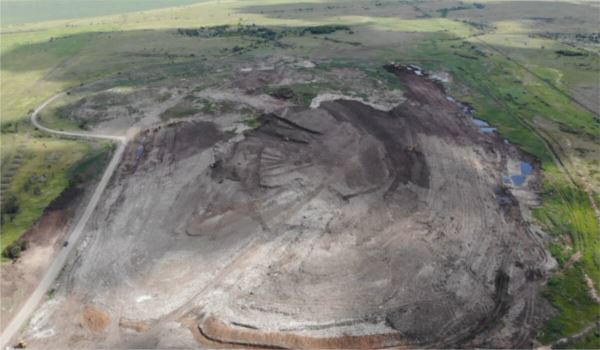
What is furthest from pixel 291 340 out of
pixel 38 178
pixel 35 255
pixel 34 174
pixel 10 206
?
pixel 34 174

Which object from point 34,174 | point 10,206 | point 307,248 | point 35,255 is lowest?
point 35,255

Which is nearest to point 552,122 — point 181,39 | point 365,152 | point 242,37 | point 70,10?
point 365,152

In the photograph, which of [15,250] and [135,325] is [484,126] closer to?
[135,325]

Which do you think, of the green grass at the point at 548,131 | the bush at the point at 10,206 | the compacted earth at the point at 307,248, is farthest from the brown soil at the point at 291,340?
the bush at the point at 10,206

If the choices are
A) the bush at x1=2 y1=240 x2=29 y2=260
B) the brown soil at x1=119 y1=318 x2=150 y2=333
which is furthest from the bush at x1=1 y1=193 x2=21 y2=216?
the brown soil at x1=119 y1=318 x2=150 y2=333

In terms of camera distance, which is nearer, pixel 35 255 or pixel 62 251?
pixel 35 255

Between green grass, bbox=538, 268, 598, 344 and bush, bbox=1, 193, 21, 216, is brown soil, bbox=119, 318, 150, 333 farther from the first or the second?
green grass, bbox=538, 268, 598, 344

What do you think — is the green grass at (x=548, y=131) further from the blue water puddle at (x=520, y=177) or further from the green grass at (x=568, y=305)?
the blue water puddle at (x=520, y=177)
